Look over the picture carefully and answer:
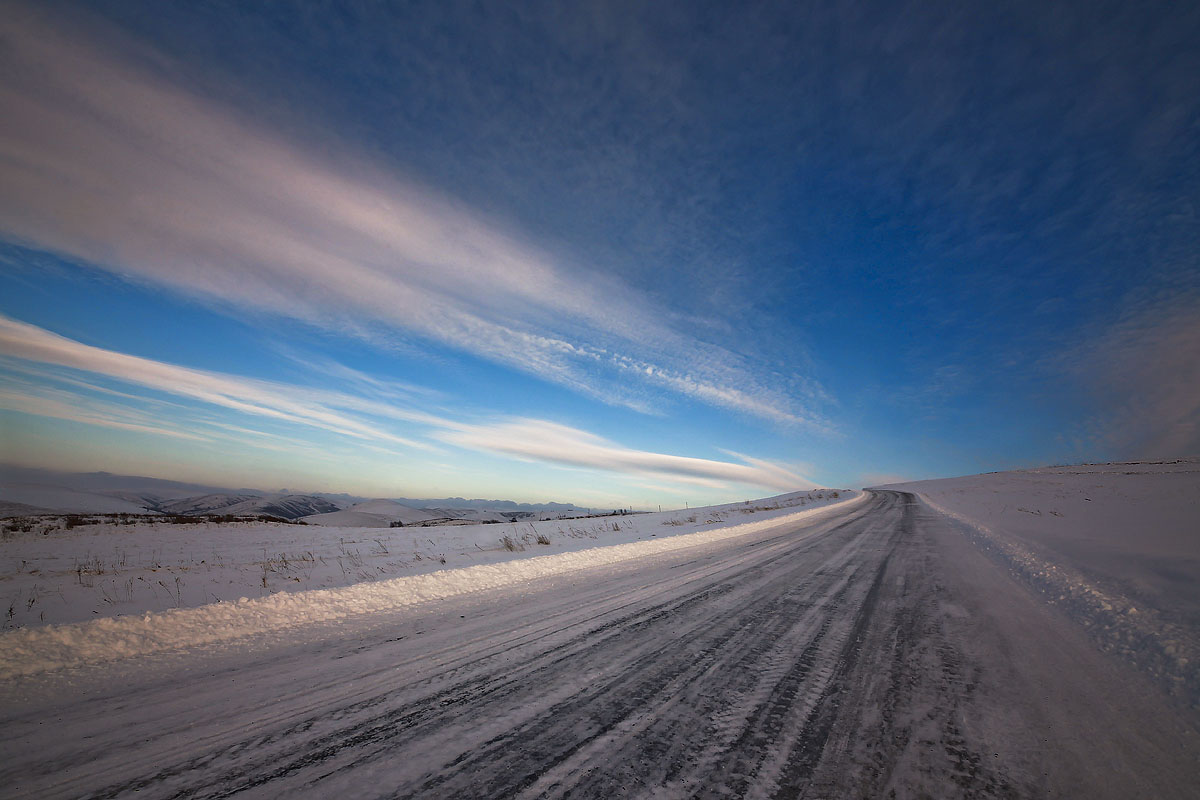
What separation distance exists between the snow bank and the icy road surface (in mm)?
336

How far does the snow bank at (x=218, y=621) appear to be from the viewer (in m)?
3.35

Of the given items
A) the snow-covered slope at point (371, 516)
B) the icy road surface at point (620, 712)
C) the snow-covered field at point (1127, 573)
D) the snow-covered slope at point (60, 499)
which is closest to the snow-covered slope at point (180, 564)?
the icy road surface at point (620, 712)

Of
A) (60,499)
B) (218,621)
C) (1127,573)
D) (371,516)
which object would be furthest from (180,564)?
(60,499)

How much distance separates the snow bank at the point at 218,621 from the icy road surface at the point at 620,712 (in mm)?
336

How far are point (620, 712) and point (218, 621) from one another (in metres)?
4.18

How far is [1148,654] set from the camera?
3.50m

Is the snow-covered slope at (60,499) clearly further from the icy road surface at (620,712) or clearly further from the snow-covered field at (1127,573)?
the snow-covered field at (1127,573)

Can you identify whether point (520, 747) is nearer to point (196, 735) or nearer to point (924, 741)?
point (196, 735)

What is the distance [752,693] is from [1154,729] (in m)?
2.19

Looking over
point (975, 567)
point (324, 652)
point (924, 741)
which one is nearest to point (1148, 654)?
point (924, 741)

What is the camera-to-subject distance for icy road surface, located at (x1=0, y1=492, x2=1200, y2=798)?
1.97m

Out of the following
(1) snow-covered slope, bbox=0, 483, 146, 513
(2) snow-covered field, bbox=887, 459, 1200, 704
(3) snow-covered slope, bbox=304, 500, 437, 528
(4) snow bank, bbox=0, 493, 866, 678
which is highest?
(2) snow-covered field, bbox=887, 459, 1200, 704

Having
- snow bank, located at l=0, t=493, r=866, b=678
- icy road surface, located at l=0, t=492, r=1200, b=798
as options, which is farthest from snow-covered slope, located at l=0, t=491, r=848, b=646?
icy road surface, located at l=0, t=492, r=1200, b=798

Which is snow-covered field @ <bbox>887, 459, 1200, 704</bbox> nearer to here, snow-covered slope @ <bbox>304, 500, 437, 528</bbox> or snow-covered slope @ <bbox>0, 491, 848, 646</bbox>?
snow-covered slope @ <bbox>0, 491, 848, 646</bbox>
